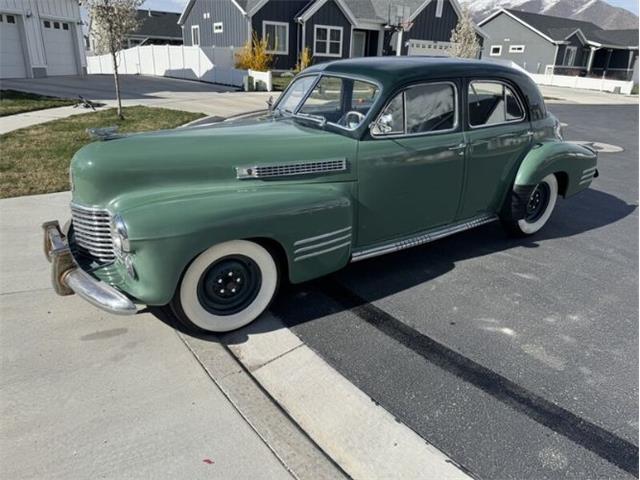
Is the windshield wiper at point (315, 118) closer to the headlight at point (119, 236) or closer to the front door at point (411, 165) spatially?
the front door at point (411, 165)

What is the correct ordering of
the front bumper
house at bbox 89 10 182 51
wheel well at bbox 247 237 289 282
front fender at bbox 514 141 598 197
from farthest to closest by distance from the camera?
house at bbox 89 10 182 51 < front fender at bbox 514 141 598 197 < wheel well at bbox 247 237 289 282 < the front bumper

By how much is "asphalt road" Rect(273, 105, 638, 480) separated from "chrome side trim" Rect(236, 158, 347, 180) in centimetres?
104

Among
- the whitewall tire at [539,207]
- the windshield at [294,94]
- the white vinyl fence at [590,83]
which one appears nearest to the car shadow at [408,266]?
the whitewall tire at [539,207]

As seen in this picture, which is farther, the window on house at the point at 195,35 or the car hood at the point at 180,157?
the window on house at the point at 195,35

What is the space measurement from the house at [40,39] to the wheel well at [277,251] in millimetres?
19326

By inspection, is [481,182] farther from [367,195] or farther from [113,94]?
[113,94]

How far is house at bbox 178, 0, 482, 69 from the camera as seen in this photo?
2412cm

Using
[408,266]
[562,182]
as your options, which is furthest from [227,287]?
[562,182]

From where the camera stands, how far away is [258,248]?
3.23m

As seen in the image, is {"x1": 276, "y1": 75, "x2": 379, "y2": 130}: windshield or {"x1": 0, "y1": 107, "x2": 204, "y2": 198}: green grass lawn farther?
{"x1": 0, "y1": 107, "x2": 204, "y2": 198}: green grass lawn

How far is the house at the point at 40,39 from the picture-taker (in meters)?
17.7

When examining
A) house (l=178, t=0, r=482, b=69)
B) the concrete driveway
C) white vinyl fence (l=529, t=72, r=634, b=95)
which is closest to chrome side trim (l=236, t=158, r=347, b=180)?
the concrete driveway

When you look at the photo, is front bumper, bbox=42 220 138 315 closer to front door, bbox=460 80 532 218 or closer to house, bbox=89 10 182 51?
front door, bbox=460 80 532 218

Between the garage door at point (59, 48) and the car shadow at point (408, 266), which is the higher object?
the garage door at point (59, 48)
